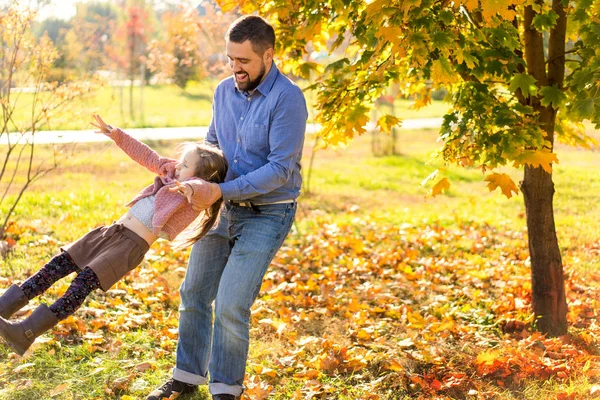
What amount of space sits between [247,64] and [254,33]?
16cm

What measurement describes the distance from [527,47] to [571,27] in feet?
1.48

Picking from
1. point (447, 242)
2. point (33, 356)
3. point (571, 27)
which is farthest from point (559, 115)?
point (33, 356)


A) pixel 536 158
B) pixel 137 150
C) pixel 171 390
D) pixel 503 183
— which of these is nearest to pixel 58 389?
pixel 171 390

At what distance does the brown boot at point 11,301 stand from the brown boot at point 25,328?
267mm

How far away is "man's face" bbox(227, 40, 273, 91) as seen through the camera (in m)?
3.39

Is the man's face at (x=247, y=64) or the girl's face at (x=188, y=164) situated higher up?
the man's face at (x=247, y=64)

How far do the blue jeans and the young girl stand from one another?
14cm

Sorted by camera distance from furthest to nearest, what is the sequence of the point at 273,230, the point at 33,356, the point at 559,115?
the point at 559,115
the point at 33,356
the point at 273,230

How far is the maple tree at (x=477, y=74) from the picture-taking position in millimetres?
3811

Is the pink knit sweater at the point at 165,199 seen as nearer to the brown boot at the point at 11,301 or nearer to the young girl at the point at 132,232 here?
the young girl at the point at 132,232

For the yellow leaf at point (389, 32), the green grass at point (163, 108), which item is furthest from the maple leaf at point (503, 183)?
the green grass at point (163, 108)

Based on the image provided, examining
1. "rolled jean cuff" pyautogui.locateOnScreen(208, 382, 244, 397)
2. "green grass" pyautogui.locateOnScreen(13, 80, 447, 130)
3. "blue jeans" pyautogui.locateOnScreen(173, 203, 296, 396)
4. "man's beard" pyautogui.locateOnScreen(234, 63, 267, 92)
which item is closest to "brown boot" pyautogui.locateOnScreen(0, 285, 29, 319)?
"blue jeans" pyautogui.locateOnScreen(173, 203, 296, 396)

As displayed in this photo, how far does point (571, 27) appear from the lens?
5012 millimetres

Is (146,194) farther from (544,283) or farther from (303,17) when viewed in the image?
(544,283)
